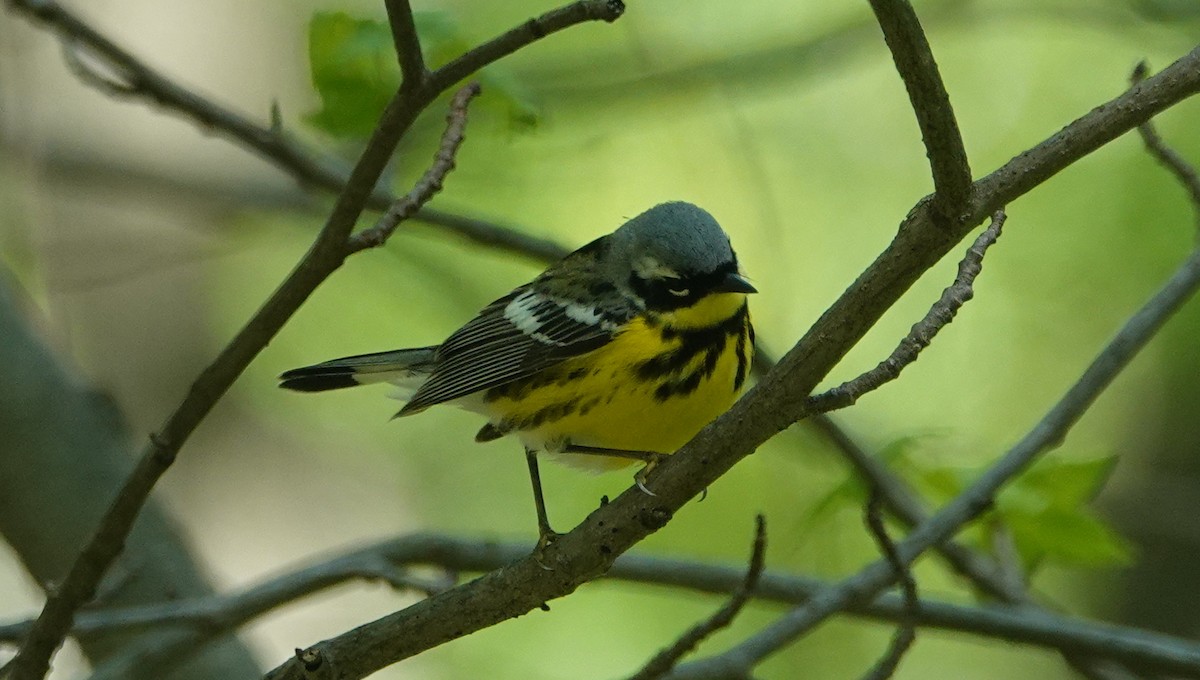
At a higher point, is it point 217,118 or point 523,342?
point 217,118

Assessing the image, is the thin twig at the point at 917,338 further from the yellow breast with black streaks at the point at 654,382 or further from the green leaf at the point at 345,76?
the green leaf at the point at 345,76

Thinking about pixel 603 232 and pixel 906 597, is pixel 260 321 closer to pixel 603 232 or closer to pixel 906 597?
pixel 906 597

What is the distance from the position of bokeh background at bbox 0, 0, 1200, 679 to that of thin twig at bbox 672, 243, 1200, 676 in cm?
194

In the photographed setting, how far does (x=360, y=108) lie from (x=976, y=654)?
5.65 meters

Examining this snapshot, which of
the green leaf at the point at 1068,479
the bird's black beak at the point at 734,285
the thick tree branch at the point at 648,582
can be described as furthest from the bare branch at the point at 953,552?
the bird's black beak at the point at 734,285

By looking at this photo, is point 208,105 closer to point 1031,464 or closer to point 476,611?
point 476,611

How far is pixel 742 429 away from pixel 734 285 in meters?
1.09

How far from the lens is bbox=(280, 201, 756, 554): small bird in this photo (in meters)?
3.42

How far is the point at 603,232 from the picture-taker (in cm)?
644

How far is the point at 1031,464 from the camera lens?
11.7ft

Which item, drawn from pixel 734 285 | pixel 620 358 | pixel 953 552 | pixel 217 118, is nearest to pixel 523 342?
pixel 620 358

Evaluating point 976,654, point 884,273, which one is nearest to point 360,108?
point 884,273

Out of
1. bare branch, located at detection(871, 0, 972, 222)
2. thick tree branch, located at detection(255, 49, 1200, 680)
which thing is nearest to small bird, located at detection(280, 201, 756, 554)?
thick tree branch, located at detection(255, 49, 1200, 680)

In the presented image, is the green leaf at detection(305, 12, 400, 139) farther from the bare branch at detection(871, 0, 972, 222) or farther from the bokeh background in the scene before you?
the bokeh background
